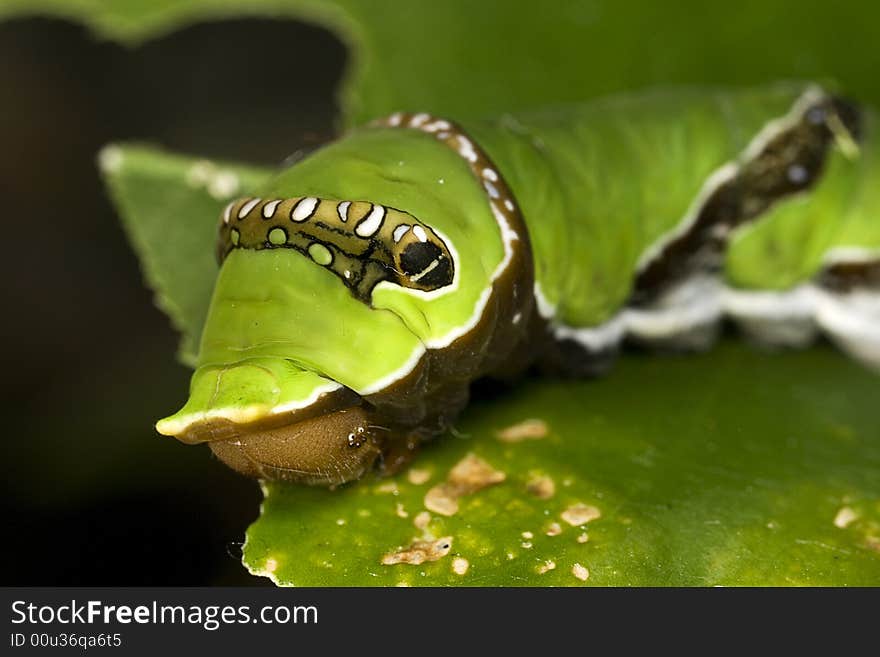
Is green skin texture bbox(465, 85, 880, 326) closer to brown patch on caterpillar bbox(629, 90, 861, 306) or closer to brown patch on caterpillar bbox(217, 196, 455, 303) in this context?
brown patch on caterpillar bbox(629, 90, 861, 306)

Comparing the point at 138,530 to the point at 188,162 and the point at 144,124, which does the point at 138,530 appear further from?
the point at 144,124

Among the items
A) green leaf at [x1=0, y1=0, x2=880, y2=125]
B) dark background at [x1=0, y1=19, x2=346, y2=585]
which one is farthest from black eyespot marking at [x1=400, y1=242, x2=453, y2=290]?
green leaf at [x1=0, y1=0, x2=880, y2=125]

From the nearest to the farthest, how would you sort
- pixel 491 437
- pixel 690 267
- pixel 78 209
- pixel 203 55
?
1. pixel 491 437
2. pixel 690 267
3. pixel 78 209
4. pixel 203 55

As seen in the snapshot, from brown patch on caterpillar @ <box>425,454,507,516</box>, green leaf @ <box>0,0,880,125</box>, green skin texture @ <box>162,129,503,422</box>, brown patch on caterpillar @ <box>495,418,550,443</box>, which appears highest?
green leaf @ <box>0,0,880,125</box>

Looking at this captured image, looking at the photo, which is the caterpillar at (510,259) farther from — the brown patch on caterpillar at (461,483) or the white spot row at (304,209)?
the brown patch on caterpillar at (461,483)

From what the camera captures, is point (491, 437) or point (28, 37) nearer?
point (491, 437)

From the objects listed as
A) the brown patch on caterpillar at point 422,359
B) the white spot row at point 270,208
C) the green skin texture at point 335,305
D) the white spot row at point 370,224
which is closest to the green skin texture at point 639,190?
the brown patch on caterpillar at point 422,359
